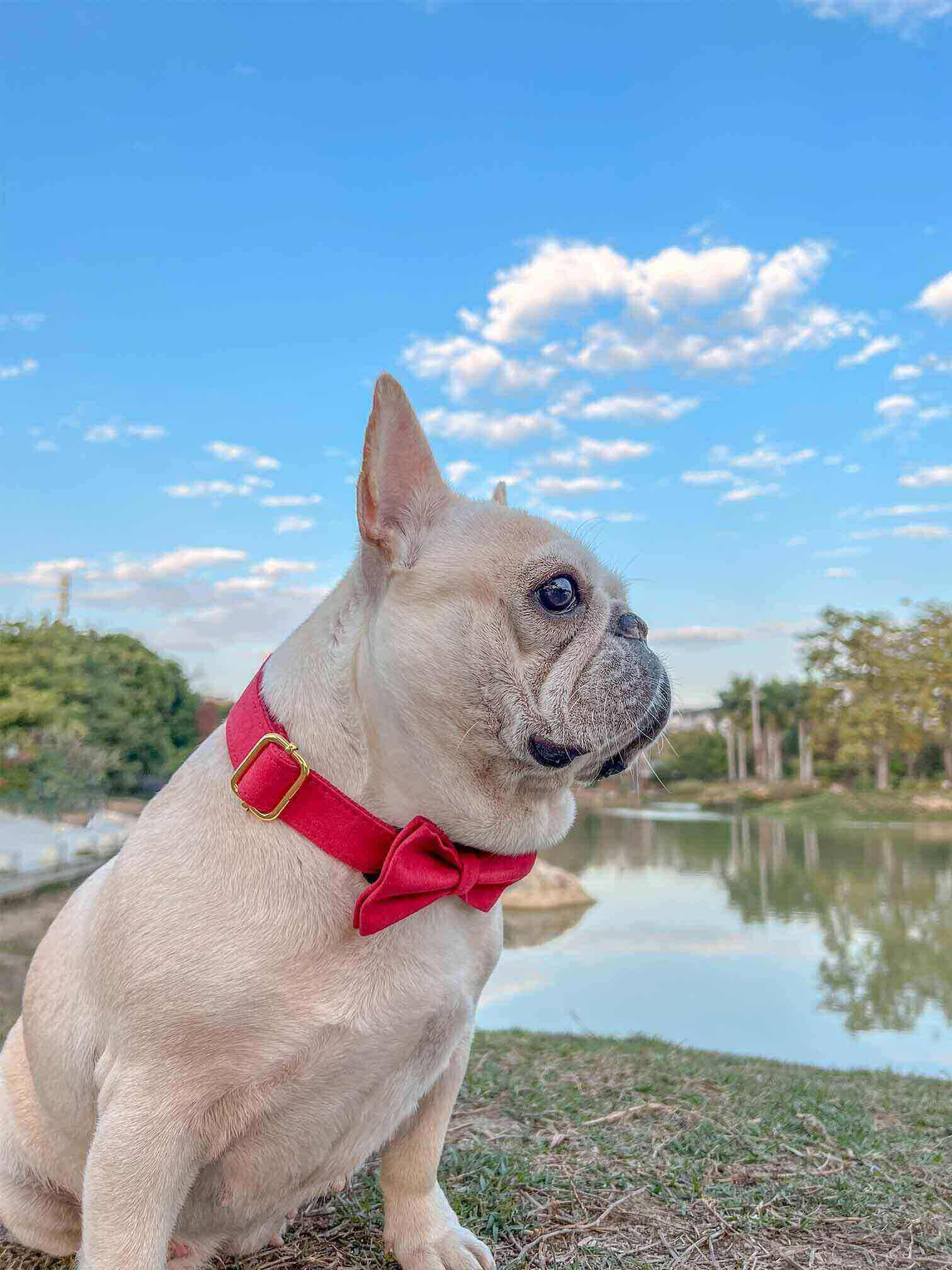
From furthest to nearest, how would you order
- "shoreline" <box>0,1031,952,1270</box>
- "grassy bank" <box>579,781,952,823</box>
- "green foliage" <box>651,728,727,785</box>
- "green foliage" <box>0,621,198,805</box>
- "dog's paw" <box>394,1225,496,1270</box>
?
"green foliage" <box>651,728,727,785</box> → "grassy bank" <box>579,781,952,823</box> → "green foliage" <box>0,621,198,805</box> → "shoreline" <box>0,1031,952,1270</box> → "dog's paw" <box>394,1225,496,1270</box>

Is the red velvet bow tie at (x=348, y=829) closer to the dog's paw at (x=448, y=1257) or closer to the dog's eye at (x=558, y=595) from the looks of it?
the dog's eye at (x=558, y=595)

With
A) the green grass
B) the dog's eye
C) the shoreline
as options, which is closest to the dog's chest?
the shoreline

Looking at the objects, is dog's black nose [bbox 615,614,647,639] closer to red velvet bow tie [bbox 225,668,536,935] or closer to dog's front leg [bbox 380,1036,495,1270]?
red velvet bow tie [bbox 225,668,536,935]

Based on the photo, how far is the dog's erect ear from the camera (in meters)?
2.43

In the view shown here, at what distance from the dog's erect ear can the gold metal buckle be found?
1.76 ft

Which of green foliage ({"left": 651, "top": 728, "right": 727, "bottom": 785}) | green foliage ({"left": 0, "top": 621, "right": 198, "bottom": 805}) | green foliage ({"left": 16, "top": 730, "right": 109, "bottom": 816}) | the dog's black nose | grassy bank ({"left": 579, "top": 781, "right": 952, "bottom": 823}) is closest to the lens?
the dog's black nose

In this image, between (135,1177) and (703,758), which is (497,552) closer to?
(135,1177)

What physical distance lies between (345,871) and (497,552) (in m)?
0.90

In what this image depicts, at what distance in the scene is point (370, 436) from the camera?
2.44 metres

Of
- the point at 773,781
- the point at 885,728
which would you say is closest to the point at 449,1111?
the point at 885,728

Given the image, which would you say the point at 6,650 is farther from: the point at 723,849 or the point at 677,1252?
the point at 677,1252

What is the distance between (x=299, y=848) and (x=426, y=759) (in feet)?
1.28

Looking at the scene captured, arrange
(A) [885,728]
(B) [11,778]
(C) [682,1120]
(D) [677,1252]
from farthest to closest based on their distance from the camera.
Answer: (A) [885,728] < (B) [11,778] < (C) [682,1120] < (D) [677,1252]

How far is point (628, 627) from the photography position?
262 centimetres
